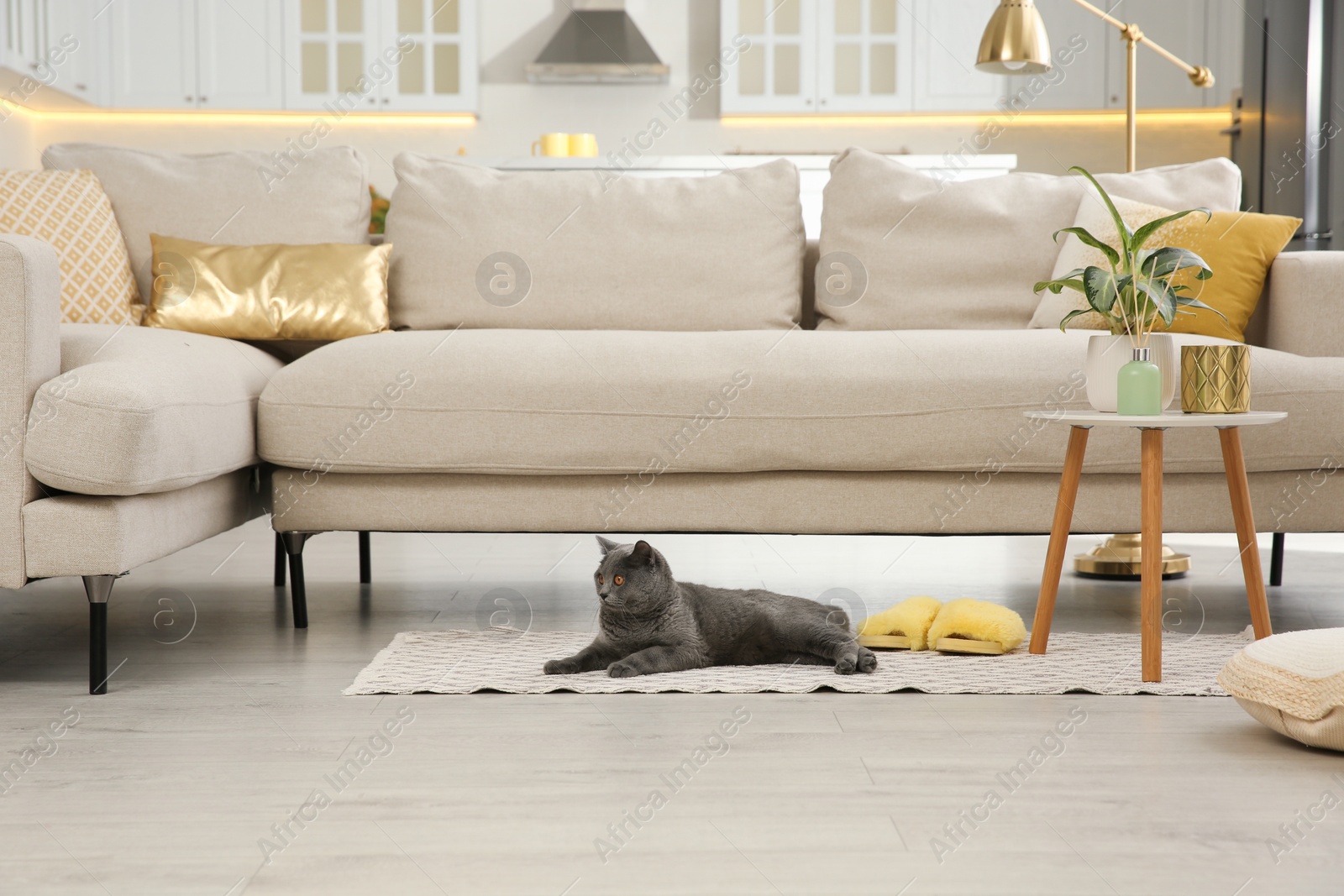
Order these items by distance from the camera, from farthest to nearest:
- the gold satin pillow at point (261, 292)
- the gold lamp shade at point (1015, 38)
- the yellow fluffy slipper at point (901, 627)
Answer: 1. the gold lamp shade at point (1015, 38)
2. the gold satin pillow at point (261, 292)
3. the yellow fluffy slipper at point (901, 627)

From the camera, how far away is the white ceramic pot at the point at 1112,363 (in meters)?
1.86

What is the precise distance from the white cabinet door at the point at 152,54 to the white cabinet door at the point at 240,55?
5 centimetres

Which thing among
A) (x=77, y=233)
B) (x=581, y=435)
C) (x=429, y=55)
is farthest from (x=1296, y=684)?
(x=429, y=55)

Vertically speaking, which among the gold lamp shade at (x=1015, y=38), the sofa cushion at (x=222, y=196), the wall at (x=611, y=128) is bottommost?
the sofa cushion at (x=222, y=196)

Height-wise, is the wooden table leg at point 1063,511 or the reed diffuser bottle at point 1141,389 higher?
the reed diffuser bottle at point 1141,389

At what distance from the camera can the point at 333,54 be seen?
17.7ft

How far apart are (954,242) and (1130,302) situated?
36.7 inches

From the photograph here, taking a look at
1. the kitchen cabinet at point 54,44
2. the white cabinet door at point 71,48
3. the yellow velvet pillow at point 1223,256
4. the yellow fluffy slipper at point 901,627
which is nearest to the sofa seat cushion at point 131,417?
the yellow fluffy slipper at point 901,627

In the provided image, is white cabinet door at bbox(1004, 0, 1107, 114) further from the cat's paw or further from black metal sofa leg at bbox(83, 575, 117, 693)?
black metal sofa leg at bbox(83, 575, 117, 693)

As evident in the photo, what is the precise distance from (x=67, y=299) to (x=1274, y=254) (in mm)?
2560

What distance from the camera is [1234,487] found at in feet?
6.09

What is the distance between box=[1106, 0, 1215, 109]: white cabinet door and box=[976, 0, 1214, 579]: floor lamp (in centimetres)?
212

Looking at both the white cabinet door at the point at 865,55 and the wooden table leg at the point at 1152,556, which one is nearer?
the wooden table leg at the point at 1152,556

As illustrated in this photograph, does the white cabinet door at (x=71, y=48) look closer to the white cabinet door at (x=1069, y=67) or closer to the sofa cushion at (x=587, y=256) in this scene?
the sofa cushion at (x=587, y=256)
